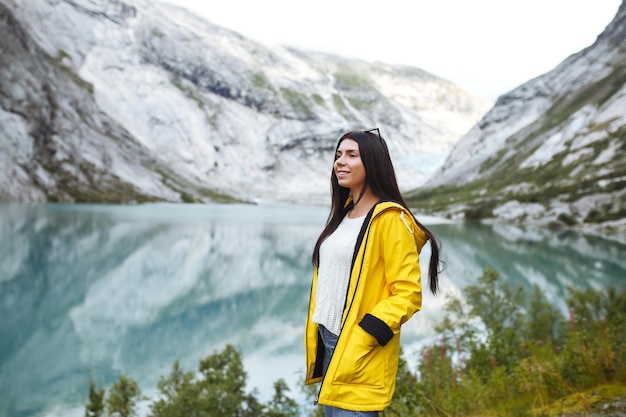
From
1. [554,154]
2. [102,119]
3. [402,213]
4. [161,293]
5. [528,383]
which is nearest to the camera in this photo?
[402,213]

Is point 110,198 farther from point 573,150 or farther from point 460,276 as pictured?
point 573,150

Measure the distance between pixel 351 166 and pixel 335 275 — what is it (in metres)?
0.95

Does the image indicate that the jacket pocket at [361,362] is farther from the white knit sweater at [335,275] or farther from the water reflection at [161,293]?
the water reflection at [161,293]

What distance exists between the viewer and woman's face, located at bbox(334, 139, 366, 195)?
4.02 meters

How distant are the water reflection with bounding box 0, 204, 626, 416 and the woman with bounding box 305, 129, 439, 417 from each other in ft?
48.3

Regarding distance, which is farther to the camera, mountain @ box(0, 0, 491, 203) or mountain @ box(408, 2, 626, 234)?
mountain @ box(0, 0, 491, 203)

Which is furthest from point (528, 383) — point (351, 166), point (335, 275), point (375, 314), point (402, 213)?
point (351, 166)

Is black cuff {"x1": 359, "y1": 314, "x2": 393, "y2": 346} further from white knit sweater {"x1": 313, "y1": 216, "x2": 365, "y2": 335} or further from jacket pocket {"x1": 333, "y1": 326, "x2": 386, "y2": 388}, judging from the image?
white knit sweater {"x1": 313, "y1": 216, "x2": 365, "y2": 335}

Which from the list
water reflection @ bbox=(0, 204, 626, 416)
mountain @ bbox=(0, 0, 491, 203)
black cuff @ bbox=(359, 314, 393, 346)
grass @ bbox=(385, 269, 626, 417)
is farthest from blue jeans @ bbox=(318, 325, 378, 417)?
mountain @ bbox=(0, 0, 491, 203)

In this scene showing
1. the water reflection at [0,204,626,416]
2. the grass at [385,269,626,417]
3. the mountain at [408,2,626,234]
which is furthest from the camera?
the mountain at [408,2,626,234]

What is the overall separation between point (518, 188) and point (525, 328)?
9409cm

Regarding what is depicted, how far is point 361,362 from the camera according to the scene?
3.48m

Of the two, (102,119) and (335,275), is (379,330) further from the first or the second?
(102,119)

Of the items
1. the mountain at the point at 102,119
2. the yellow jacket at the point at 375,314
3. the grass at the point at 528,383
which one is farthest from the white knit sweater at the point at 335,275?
the mountain at the point at 102,119
